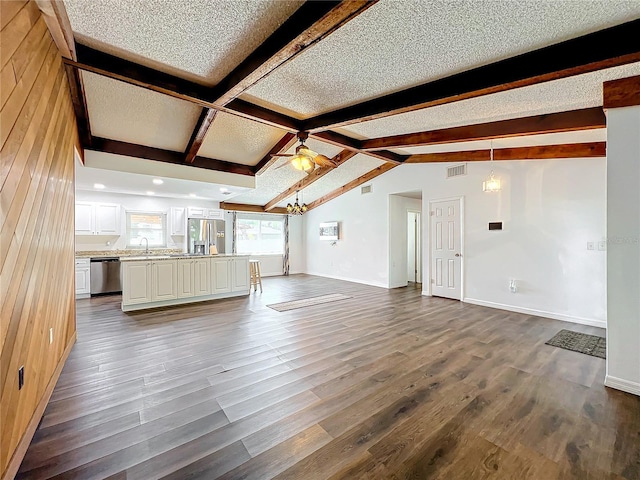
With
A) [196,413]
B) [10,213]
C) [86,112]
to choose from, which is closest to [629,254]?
[196,413]

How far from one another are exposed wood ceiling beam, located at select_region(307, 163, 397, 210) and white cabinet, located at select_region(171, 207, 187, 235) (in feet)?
13.3

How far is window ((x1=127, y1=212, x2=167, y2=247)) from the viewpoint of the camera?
706 centimetres

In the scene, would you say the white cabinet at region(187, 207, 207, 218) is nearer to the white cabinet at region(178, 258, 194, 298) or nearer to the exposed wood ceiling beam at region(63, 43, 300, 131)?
the white cabinet at region(178, 258, 194, 298)

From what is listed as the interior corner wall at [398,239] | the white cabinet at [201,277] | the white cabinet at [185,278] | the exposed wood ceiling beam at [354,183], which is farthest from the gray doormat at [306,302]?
the exposed wood ceiling beam at [354,183]

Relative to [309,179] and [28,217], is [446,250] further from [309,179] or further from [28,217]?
[28,217]

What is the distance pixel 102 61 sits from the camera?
2.47 meters

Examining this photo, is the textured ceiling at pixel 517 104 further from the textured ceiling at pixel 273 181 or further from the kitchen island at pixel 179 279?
the kitchen island at pixel 179 279

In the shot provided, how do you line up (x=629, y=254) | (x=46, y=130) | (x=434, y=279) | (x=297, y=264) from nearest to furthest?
(x=46, y=130) < (x=629, y=254) < (x=434, y=279) < (x=297, y=264)

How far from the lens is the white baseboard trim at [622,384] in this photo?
2.33 meters

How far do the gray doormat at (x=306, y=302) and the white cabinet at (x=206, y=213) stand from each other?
12.5 ft

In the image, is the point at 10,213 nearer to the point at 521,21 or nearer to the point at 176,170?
the point at 521,21

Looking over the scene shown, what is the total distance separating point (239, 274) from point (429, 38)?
5.37 m

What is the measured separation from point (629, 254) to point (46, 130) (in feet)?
15.5

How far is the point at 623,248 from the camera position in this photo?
2.38 meters
